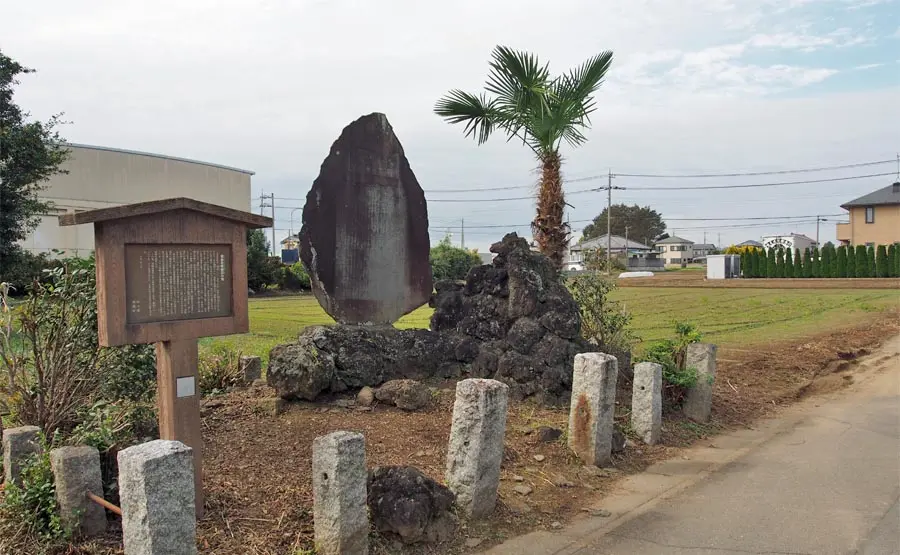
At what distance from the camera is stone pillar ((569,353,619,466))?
5.87 metres

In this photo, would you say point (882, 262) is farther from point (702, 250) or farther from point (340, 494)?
point (702, 250)

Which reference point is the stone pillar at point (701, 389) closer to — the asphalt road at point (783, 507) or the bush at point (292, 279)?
the asphalt road at point (783, 507)

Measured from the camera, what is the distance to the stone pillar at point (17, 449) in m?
4.26

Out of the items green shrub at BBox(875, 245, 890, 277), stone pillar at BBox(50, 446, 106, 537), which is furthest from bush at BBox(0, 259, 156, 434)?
green shrub at BBox(875, 245, 890, 277)

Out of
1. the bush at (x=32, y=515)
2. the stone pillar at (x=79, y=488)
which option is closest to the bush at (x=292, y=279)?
the bush at (x=32, y=515)

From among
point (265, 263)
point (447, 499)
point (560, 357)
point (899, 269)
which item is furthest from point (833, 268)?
point (447, 499)

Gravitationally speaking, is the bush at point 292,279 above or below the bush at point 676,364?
above

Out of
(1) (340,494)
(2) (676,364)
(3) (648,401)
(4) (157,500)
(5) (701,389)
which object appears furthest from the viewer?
(2) (676,364)

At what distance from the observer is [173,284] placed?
13.9 feet

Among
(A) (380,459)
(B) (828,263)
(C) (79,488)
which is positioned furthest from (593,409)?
(B) (828,263)

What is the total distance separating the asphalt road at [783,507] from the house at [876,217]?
46.7 m

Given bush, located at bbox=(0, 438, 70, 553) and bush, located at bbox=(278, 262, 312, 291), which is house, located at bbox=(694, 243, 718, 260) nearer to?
bush, located at bbox=(278, 262, 312, 291)

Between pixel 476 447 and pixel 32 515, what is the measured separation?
99.2 inches

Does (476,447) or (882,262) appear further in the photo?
(882,262)
